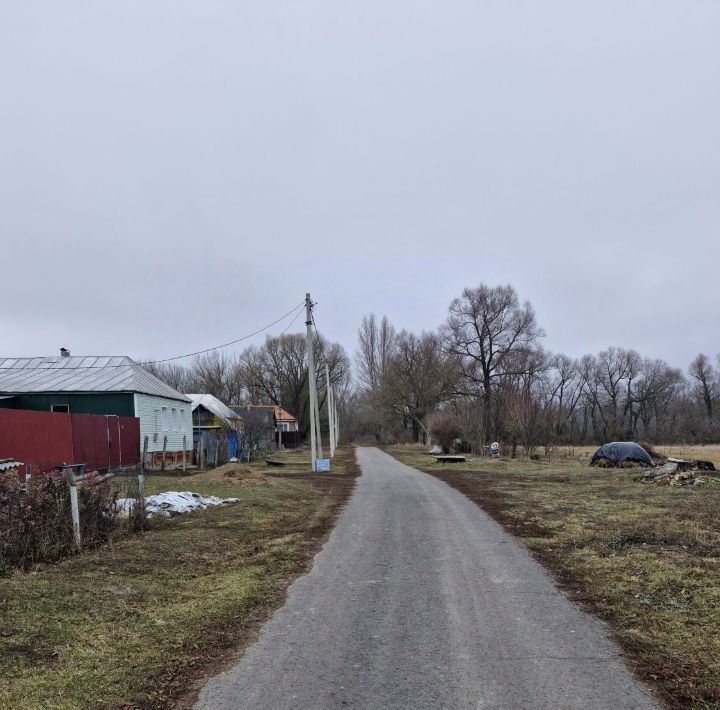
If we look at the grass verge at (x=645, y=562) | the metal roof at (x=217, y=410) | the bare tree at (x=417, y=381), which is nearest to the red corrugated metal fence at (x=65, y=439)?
the grass verge at (x=645, y=562)

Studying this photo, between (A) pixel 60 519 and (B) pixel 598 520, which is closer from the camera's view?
(A) pixel 60 519

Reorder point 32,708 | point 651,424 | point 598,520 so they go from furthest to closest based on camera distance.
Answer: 1. point 651,424
2. point 598,520
3. point 32,708

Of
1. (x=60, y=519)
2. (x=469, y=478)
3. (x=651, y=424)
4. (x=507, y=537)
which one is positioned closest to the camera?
(x=60, y=519)

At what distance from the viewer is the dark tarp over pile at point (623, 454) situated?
28.0m

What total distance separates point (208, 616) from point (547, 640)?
2.96 meters

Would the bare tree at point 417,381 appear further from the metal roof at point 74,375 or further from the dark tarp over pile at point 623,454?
the metal roof at point 74,375

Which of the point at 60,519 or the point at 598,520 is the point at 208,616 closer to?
the point at 60,519

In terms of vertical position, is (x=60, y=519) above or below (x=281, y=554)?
above

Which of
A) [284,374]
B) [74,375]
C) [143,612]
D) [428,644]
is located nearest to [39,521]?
[143,612]

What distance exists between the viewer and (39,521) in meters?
7.64

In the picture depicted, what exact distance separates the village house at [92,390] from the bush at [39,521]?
17.0 meters

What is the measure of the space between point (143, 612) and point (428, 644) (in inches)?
106

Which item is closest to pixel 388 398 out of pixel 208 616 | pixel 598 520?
pixel 598 520

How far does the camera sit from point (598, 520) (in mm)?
11258
